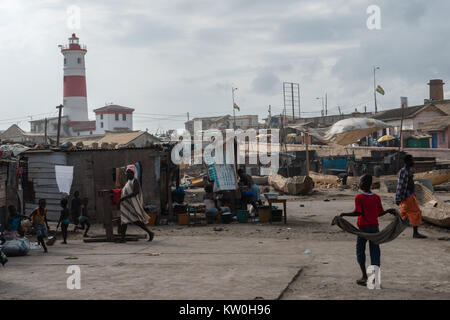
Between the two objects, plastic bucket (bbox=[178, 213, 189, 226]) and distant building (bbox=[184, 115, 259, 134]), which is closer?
plastic bucket (bbox=[178, 213, 189, 226])

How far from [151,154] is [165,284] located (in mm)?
9590

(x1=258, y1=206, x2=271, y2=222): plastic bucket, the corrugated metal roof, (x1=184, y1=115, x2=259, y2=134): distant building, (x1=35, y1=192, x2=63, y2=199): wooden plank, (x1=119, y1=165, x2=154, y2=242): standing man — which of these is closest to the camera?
(x1=119, y1=165, x2=154, y2=242): standing man

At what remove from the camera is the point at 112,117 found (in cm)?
9231

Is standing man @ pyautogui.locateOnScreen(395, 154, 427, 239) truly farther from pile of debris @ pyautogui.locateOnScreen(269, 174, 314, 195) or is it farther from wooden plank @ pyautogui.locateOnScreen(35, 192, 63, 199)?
pile of debris @ pyautogui.locateOnScreen(269, 174, 314, 195)

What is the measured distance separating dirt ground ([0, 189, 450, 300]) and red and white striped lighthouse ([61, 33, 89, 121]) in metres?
69.7

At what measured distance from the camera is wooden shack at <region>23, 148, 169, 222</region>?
1686 cm

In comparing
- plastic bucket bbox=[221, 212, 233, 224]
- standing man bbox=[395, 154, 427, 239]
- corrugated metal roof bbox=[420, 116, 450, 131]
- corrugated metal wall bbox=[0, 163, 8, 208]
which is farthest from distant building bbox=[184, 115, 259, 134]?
standing man bbox=[395, 154, 427, 239]

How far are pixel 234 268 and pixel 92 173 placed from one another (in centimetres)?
951

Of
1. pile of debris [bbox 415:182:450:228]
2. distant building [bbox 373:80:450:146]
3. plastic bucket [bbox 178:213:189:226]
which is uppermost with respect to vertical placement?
distant building [bbox 373:80:450:146]

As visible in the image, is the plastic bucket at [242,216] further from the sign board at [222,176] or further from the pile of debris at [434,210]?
the pile of debris at [434,210]

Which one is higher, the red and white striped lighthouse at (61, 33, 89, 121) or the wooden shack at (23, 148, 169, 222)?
the red and white striped lighthouse at (61, 33, 89, 121)

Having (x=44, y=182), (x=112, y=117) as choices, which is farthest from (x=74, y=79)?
(x=44, y=182)

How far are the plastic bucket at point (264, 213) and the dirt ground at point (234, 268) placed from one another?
2.01 m

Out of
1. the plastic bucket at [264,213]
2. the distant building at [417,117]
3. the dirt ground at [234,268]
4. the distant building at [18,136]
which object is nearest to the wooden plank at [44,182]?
the dirt ground at [234,268]
